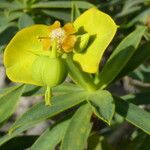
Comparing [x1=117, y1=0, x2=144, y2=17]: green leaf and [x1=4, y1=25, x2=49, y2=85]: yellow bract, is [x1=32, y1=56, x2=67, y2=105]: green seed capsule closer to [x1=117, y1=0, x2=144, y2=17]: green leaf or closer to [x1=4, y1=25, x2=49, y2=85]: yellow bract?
[x1=4, y1=25, x2=49, y2=85]: yellow bract

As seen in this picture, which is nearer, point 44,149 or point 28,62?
point 28,62

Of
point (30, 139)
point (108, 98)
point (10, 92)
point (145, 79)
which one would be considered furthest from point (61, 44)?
point (145, 79)

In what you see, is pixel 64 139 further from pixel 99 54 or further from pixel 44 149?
pixel 99 54

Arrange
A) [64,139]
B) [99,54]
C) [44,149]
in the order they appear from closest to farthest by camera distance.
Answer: [99,54], [64,139], [44,149]

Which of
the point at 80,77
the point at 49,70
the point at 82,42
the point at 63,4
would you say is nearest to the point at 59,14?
the point at 63,4

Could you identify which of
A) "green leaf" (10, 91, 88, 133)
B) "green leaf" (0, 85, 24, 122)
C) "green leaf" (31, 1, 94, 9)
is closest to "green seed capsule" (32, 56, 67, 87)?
"green leaf" (10, 91, 88, 133)

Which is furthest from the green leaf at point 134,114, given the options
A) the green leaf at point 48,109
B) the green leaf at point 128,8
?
the green leaf at point 128,8

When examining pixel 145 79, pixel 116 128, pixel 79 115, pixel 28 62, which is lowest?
pixel 116 128

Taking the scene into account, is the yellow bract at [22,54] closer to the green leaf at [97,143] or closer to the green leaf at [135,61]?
the green leaf at [135,61]
